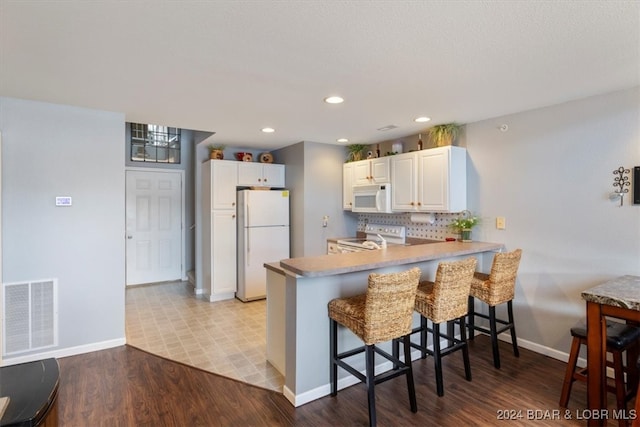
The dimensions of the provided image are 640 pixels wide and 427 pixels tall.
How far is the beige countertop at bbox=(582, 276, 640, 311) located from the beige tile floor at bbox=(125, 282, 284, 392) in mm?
2221

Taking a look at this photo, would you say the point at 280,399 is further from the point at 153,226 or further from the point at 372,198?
the point at 153,226

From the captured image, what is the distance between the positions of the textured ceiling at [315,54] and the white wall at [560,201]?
25cm

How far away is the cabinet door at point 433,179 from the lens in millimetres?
3498

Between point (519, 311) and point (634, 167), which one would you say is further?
point (519, 311)

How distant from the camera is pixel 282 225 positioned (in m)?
4.94

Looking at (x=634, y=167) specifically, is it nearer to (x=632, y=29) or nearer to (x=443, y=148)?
(x=632, y=29)

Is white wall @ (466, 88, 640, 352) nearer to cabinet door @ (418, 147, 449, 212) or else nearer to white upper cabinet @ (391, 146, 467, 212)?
white upper cabinet @ (391, 146, 467, 212)

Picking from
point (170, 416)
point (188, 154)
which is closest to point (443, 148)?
point (170, 416)

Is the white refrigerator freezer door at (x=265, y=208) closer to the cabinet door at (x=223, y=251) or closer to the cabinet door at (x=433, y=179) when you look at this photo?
the cabinet door at (x=223, y=251)

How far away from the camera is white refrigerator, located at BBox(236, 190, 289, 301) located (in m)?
4.68

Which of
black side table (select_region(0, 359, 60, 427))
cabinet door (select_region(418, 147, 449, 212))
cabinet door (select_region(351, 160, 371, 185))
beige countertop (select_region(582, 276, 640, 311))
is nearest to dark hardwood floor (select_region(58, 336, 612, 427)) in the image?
beige countertop (select_region(582, 276, 640, 311))

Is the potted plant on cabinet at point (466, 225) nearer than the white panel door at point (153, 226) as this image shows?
Yes

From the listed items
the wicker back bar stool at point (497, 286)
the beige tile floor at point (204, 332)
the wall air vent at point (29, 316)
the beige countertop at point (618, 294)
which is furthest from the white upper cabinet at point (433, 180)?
the wall air vent at point (29, 316)

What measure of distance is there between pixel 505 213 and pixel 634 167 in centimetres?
103
